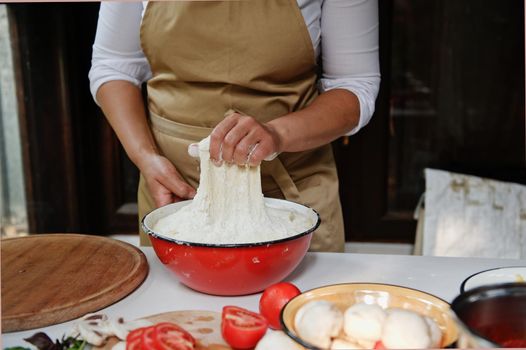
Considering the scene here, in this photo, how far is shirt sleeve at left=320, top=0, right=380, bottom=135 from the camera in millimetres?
862

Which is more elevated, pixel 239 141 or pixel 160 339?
pixel 239 141

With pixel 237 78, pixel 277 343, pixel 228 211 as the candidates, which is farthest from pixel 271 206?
pixel 277 343

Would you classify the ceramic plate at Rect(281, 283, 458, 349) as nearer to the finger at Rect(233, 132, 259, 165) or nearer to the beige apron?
the finger at Rect(233, 132, 259, 165)

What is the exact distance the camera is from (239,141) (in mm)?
702

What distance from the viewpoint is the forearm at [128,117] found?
0.92 meters

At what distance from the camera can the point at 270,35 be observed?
84 cm

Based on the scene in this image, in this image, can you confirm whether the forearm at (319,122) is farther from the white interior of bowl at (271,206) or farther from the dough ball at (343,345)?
the dough ball at (343,345)

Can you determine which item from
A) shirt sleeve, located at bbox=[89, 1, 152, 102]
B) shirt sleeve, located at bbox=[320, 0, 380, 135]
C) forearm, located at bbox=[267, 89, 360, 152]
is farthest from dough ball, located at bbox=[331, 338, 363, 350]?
shirt sleeve, located at bbox=[89, 1, 152, 102]

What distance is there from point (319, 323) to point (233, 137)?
11.4 inches

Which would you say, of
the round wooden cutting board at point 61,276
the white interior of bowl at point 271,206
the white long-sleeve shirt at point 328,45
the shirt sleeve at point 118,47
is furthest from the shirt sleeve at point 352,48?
the round wooden cutting board at point 61,276

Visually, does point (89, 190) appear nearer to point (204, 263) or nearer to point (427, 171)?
point (427, 171)

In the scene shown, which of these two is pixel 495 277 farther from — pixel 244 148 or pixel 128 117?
pixel 128 117

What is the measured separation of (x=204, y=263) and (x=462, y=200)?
1.05 meters

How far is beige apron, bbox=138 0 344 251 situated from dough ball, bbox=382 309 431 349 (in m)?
0.46
